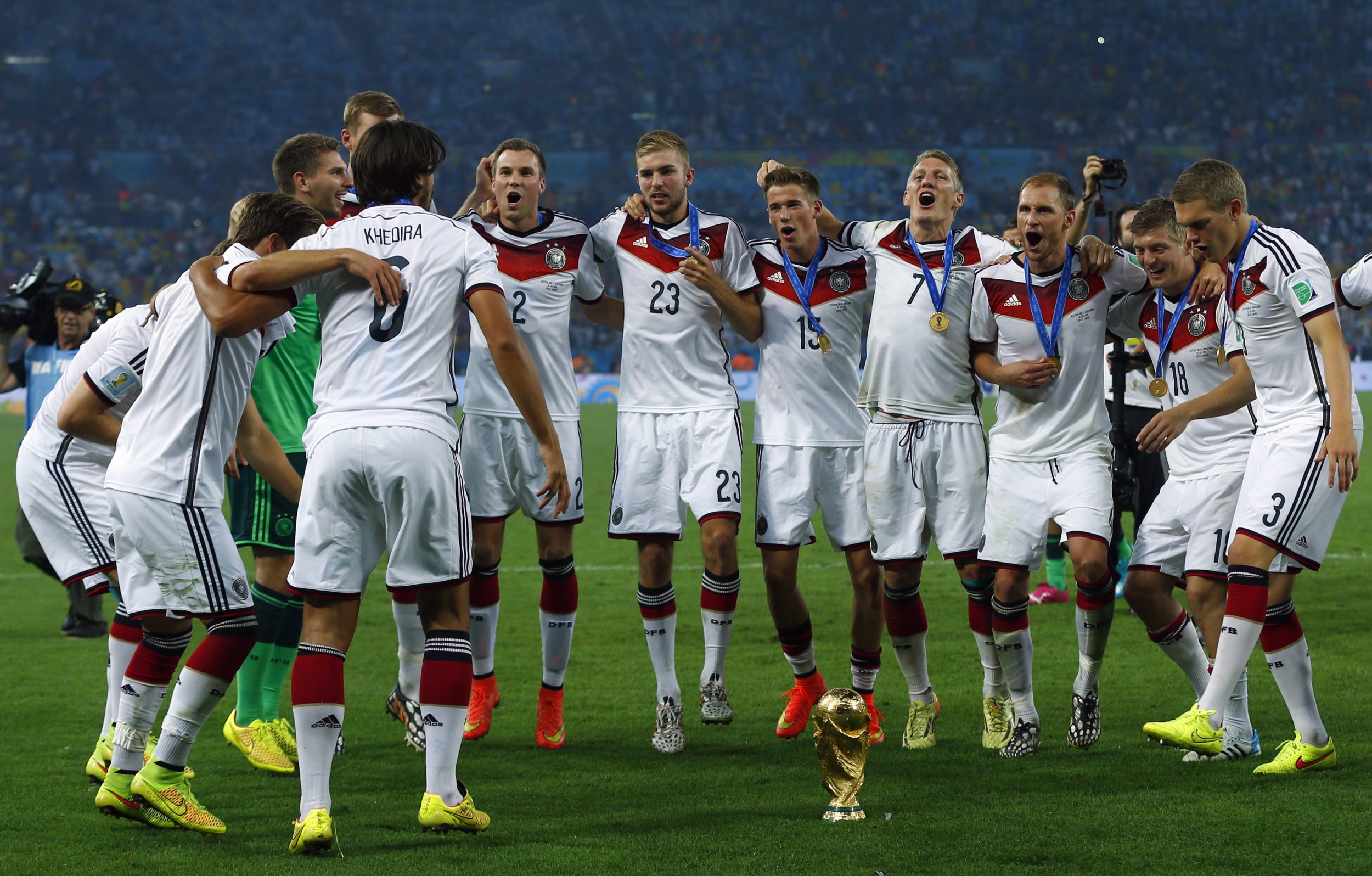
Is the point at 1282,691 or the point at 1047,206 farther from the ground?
the point at 1047,206

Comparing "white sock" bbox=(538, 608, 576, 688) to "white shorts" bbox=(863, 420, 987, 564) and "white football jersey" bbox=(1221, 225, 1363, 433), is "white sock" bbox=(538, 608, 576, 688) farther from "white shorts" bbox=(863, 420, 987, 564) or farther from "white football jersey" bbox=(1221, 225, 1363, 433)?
"white football jersey" bbox=(1221, 225, 1363, 433)

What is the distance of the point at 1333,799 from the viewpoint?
4.50m

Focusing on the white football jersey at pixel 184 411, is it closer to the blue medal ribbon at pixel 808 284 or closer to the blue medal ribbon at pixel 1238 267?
the blue medal ribbon at pixel 808 284

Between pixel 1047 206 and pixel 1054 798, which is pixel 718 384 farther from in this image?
pixel 1054 798

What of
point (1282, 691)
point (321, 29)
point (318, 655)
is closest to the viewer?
point (318, 655)

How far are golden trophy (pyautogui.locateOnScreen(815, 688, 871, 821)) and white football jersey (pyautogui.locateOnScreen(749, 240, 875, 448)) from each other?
1.86 m

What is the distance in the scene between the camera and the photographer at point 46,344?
8109mm

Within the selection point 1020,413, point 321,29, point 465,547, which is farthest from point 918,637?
point 321,29

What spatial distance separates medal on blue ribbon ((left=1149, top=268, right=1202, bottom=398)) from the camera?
5500 millimetres

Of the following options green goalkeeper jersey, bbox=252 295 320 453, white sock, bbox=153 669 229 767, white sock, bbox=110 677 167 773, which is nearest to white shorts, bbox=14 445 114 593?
green goalkeeper jersey, bbox=252 295 320 453

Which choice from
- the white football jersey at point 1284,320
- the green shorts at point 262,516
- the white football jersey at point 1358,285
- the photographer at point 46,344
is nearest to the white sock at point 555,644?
the green shorts at point 262,516

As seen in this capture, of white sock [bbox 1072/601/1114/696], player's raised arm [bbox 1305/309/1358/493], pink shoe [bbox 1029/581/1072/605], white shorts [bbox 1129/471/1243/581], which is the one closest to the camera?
player's raised arm [bbox 1305/309/1358/493]

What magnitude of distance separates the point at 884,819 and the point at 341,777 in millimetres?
2110

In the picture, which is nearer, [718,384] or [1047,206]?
[1047,206]
